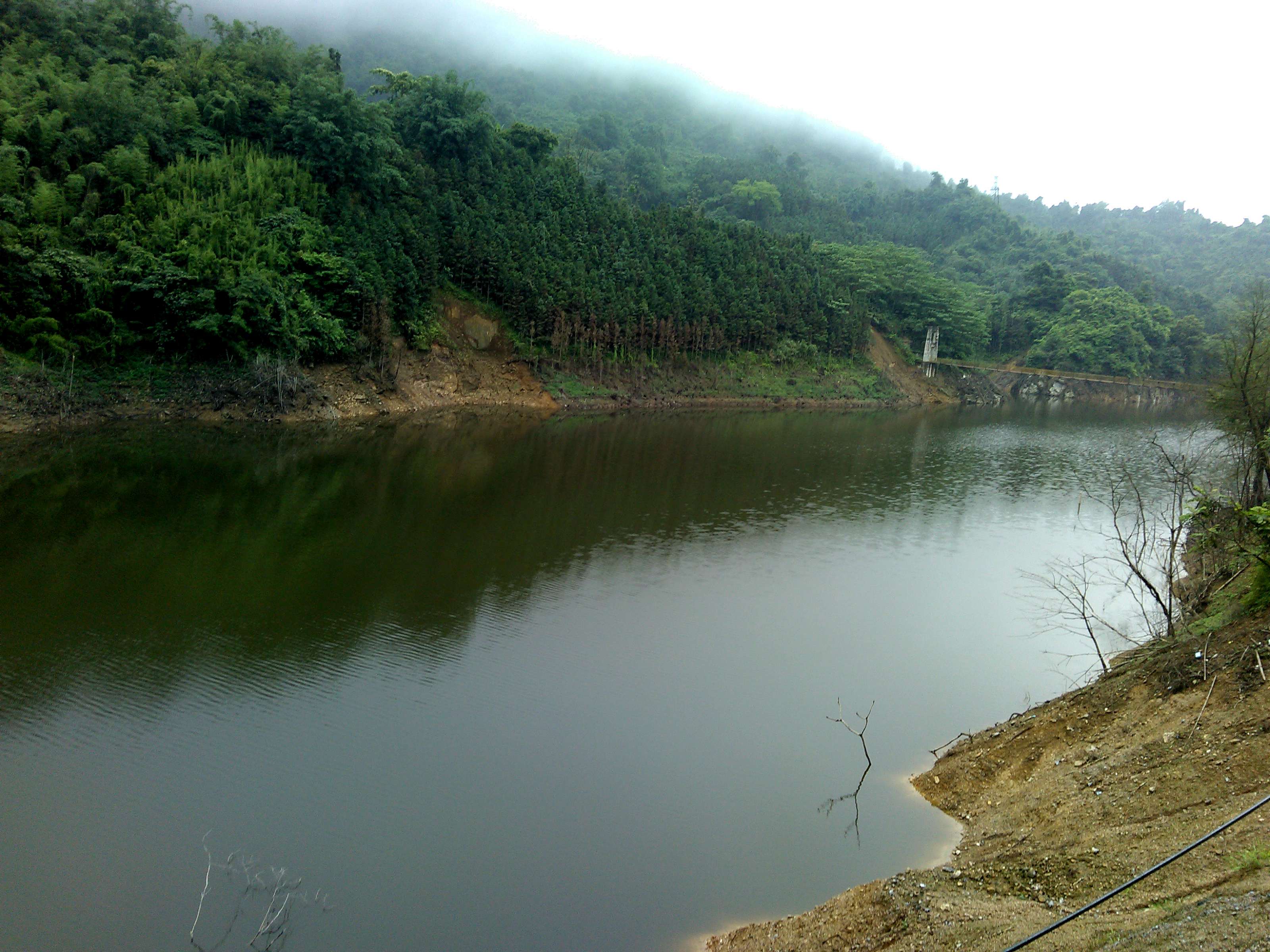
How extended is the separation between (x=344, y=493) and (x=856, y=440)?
2700 cm

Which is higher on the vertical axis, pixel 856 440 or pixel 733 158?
pixel 733 158

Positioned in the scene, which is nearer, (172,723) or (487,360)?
(172,723)

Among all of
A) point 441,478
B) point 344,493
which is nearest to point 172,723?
point 344,493

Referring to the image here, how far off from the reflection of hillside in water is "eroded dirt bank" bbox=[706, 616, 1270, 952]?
25.9ft

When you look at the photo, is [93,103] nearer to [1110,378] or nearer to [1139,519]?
[1139,519]

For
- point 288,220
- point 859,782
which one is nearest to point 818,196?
point 288,220

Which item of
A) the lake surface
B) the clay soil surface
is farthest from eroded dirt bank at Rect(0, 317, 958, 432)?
the lake surface

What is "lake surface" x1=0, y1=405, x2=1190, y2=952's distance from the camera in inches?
324

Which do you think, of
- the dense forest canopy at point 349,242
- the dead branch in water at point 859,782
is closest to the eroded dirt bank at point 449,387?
the dense forest canopy at point 349,242

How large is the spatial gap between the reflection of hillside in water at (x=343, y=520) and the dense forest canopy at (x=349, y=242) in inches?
223

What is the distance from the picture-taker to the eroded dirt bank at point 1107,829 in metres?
5.78

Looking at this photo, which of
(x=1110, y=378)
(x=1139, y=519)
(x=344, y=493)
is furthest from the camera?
(x=1110, y=378)

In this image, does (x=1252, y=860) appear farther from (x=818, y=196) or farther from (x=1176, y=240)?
(x=1176, y=240)

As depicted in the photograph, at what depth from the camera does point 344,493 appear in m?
23.4
